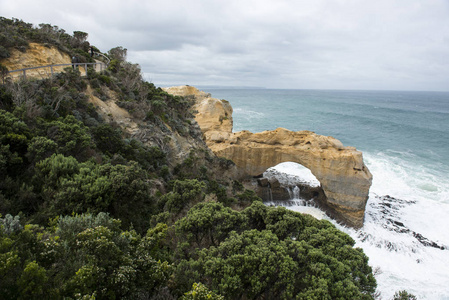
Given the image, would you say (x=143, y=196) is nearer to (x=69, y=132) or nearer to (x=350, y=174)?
(x=69, y=132)

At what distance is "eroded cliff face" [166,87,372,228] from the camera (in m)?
23.5

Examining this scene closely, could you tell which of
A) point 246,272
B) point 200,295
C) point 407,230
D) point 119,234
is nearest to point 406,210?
point 407,230

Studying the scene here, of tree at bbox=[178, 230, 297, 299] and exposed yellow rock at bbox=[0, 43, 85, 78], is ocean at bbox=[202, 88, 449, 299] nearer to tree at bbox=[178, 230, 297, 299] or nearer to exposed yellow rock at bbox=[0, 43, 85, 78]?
tree at bbox=[178, 230, 297, 299]

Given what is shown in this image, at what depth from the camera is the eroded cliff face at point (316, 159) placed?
2355 centimetres

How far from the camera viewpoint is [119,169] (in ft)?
34.1

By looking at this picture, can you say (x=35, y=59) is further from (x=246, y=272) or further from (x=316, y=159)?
(x=316, y=159)

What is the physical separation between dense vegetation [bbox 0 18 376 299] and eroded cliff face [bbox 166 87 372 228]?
12.7 meters

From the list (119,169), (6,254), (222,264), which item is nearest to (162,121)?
(119,169)

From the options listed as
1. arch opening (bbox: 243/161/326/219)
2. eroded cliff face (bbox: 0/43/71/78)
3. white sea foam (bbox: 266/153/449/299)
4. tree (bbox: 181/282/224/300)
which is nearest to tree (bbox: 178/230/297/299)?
tree (bbox: 181/282/224/300)

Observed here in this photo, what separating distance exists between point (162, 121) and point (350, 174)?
16.8m

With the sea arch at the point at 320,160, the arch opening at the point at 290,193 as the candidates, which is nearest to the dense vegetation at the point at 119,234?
the sea arch at the point at 320,160

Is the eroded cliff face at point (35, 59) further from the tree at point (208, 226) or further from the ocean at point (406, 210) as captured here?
the ocean at point (406, 210)

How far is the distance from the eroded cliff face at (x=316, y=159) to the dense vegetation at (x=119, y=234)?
12.7 m

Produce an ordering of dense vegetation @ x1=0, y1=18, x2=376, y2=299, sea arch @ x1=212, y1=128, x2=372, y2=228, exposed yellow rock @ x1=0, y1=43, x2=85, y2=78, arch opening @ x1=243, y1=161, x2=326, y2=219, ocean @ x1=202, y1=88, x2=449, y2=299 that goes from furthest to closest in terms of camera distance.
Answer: arch opening @ x1=243, y1=161, x2=326, y2=219 < sea arch @ x1=212, y1=128, x2=372, y2=228 < ocean @ x1=202, y1=88, x2=449, y2=299 < exposed yellow rock @ x1=0, y1=43, x2=85, y2=78 < dense vegetation @ x1=0, y1=18, x2=376, y2=299
